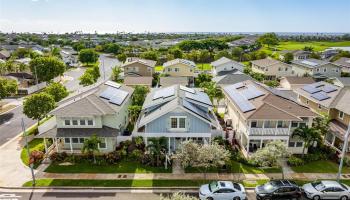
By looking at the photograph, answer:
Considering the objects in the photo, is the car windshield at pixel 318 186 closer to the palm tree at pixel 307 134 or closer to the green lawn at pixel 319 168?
the green lawn at pixel 319 168

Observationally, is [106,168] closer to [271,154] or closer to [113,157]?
[113,157]

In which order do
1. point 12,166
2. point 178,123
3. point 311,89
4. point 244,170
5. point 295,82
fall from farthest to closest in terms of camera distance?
point 295,82 < point 311,89 < point 178,123 < point 12,166 < point 244,170

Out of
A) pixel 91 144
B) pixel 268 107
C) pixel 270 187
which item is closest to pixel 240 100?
pixel 268 107

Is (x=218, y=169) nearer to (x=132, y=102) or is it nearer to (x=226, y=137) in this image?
(x=226, y=137)

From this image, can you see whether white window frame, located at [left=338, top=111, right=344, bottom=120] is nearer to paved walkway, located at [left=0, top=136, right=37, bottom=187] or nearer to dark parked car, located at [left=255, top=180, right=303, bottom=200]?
dark parked car, located at [left=255, top=180, right=303, bottom=200]

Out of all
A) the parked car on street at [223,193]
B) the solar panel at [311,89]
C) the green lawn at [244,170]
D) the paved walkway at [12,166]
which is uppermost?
the solar panel at [311,89]

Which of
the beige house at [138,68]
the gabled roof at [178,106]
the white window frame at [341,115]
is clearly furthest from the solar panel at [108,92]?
the beige house at [138,68]

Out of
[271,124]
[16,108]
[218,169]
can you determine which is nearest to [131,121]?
[218,169]
